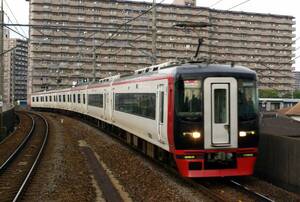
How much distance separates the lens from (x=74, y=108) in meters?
42.5

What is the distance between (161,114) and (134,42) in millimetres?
82782

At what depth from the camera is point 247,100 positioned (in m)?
11.6

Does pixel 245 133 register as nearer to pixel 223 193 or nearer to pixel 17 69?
pixel 223 193

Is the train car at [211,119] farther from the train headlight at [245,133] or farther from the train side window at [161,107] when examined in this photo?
the train side window at [161,107]

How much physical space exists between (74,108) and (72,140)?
19992mm

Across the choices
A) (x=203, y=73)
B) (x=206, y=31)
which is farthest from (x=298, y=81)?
(x=203, y=73)

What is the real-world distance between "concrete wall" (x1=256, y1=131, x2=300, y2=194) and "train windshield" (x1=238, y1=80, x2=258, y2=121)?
0.86m

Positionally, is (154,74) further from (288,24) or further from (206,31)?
(288,24)

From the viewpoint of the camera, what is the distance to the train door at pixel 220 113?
1124cm

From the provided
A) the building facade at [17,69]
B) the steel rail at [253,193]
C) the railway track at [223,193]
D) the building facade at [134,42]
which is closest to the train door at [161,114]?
the railway track at [223,193]

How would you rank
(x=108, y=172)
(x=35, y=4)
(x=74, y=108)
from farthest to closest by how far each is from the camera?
(x=35, y=4) < (x=74, y=108) < (x=108, y=172)

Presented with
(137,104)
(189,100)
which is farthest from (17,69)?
(189,100)

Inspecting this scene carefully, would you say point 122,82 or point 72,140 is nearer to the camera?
point 122,82

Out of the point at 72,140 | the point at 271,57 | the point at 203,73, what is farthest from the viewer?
the point at 271,57
